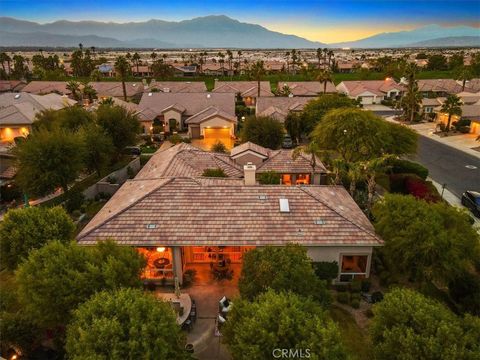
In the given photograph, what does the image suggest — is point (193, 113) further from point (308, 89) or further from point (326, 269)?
point (326, 269)

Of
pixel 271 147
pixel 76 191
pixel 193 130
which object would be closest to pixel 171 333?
pixel 76 191

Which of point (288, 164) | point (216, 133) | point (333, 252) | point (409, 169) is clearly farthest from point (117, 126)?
point (409, 169)

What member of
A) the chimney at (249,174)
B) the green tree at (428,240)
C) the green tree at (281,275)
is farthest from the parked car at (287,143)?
the green tree at (281,275)

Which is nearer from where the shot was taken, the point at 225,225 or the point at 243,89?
the point at 225,225

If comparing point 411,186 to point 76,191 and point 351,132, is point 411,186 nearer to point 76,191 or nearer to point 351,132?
point 351,132

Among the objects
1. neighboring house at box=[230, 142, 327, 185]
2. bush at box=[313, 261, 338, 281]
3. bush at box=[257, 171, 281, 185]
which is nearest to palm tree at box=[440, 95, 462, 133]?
neighboring house at box=[230, 142, 327, 185]

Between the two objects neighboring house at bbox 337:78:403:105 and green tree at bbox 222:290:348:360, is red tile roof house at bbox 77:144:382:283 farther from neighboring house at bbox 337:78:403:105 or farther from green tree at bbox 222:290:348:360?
neighboring house at bbox 337:78:403:105
